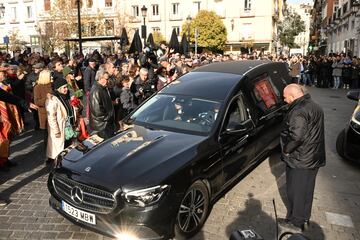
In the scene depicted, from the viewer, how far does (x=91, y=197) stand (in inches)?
147

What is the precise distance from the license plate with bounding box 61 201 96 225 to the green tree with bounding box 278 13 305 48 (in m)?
58.4

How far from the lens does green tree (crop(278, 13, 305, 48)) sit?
5778cm

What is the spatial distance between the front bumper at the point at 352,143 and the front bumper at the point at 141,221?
422 centimetres

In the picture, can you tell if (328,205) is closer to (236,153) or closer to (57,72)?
(236,153)

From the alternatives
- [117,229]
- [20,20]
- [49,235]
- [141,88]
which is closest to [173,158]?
[117,229]

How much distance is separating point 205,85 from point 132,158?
2.05m

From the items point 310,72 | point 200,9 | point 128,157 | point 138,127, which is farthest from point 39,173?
point 200,9

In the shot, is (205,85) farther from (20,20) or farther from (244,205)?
(20,20)

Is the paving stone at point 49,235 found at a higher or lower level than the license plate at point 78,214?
lower

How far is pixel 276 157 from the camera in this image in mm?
7082

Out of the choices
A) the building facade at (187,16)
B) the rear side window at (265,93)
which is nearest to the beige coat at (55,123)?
the rear side window at (265,93)

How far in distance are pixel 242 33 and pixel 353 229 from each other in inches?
1900

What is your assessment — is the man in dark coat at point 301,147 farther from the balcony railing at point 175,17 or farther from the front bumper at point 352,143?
the balcony railing at point 175,17

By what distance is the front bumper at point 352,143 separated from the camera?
20.7ft
